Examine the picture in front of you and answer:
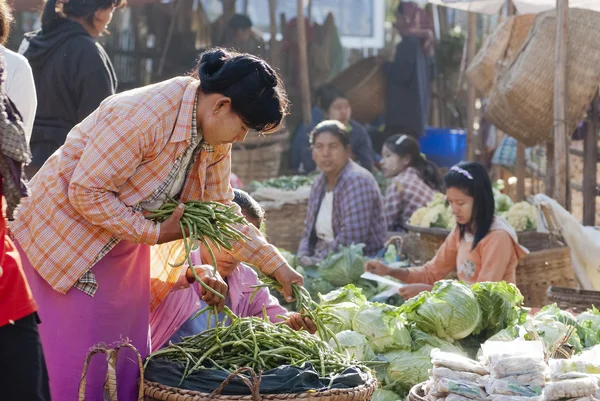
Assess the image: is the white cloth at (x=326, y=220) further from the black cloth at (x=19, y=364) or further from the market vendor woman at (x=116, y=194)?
the black cloth at (x=19, y=364)

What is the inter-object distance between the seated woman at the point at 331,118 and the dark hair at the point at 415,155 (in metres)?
1.40

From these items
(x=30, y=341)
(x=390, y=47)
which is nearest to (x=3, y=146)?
(x=30, y=341)

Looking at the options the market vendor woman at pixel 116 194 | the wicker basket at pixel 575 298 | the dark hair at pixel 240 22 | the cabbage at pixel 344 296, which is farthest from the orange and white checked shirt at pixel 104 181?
the dark hair at pixel 240 22

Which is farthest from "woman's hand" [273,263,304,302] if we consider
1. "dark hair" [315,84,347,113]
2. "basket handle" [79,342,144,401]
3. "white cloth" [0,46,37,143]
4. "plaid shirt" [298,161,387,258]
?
"dark hair" [315,84,347,113]

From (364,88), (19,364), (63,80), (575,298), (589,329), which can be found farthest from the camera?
(364,88)

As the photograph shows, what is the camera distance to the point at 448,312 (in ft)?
13.9

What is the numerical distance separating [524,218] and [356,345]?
311 cm

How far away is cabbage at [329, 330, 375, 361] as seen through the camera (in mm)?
4137

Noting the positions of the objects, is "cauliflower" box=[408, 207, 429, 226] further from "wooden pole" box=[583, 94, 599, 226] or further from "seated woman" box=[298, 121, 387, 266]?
"wooden pole" box=[583, 94, 599, 226]

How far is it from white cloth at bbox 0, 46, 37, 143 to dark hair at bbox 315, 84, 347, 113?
266 inches

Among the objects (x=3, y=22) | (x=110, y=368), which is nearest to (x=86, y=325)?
(x=110, y=368)

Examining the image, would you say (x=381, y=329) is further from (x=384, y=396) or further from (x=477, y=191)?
(x=477, y=191)

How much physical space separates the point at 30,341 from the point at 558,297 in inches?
138

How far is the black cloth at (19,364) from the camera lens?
2418 millimetres
